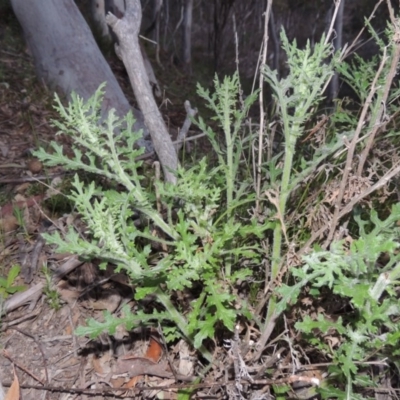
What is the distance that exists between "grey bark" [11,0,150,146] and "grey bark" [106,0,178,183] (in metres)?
2.18

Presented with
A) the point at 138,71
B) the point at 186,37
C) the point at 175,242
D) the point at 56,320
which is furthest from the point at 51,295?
the point at 186,37

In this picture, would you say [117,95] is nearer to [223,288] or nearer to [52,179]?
[52,179]

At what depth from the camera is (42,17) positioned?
4.52 m

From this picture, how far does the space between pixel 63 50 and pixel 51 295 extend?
9.54 ft

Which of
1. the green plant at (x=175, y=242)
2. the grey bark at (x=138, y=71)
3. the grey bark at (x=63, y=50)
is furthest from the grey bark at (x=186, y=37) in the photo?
the green plant at (x=175, y=242)

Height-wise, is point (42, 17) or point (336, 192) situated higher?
point (42, 17)

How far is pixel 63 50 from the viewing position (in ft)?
14.8

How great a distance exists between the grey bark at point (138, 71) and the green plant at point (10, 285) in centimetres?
86

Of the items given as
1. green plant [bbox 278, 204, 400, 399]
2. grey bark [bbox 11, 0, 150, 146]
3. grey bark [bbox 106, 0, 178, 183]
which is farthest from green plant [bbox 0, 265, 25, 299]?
grey bark [bbox 11, 0, 150, 146]

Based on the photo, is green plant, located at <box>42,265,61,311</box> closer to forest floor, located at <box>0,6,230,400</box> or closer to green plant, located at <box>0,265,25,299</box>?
forest floor, located at <box>0,6,230,400</box>

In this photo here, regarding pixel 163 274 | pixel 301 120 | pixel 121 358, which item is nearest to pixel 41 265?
pixel 121 358

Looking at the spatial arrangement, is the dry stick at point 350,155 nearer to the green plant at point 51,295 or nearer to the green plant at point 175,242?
the green plant at point 175,242

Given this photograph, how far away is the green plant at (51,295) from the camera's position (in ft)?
7.45

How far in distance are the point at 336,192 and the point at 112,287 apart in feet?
3.71
